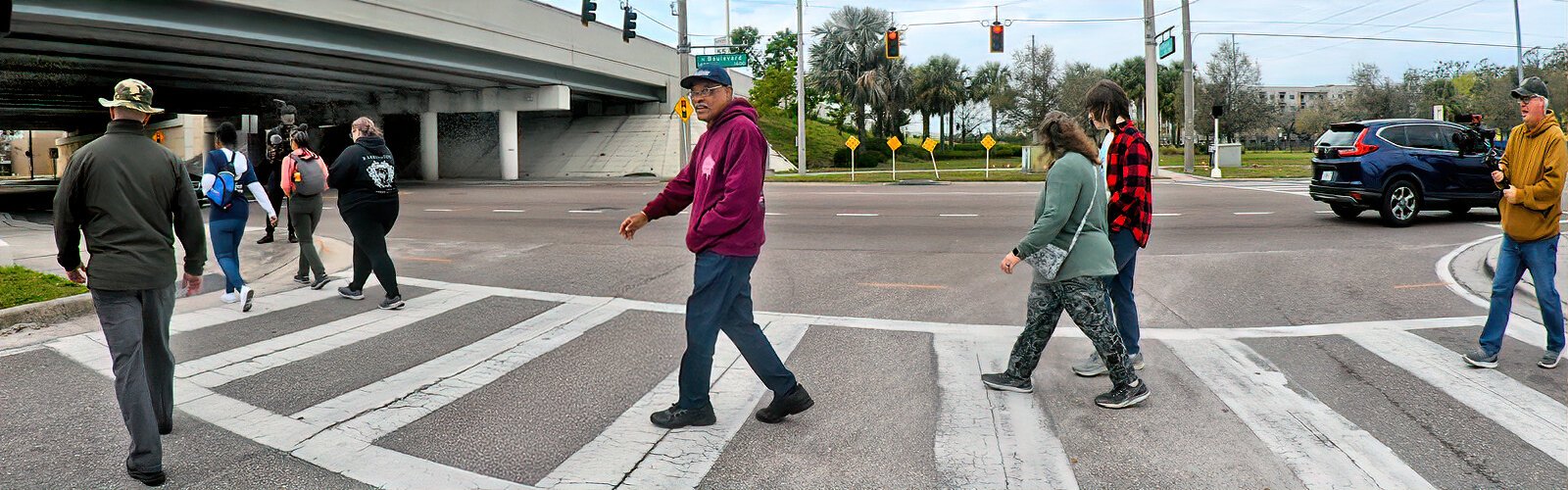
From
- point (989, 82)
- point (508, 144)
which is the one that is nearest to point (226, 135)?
point (508, 144)

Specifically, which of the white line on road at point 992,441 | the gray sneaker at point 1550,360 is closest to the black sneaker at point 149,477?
the white line on road at point 992,441

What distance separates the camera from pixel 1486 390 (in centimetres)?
501

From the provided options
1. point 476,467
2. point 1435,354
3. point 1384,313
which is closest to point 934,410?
point 476,467

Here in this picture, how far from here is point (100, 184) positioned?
3902mm

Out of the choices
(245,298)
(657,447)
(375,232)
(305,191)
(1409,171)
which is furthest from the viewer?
(1409,171)

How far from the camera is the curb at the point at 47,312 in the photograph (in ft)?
22.4

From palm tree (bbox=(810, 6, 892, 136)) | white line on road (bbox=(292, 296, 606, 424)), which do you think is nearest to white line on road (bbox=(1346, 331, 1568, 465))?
white line on road (bbox=(292, 296, 606, 424))

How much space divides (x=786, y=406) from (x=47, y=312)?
615 cm

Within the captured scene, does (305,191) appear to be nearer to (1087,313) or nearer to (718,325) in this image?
(718,325)

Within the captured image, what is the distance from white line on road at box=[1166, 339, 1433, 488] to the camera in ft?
12.3

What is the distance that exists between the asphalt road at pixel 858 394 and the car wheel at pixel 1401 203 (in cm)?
413

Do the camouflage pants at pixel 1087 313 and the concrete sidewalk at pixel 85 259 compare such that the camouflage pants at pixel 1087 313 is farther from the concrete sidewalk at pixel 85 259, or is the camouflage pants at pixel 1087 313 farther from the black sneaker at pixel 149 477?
the concrete sidewalk at pixel 85 259

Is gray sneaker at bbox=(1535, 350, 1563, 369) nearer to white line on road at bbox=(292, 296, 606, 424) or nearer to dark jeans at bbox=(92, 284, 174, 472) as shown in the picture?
white line on road at bbox=(292, 296, 606, 424)

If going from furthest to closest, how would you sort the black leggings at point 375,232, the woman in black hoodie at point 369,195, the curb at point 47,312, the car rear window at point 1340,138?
1. the car rear window at point 1340,138
2. the black leggings at point 375,232
3. the woman in black hoodie at point 369,195
4. the curb at point 47,312
